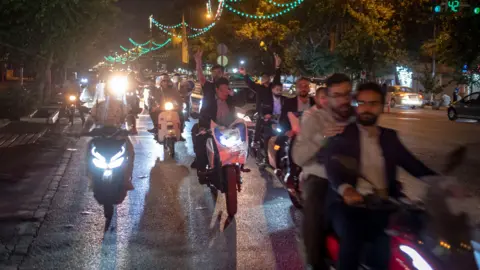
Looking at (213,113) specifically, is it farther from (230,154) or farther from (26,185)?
(26,185)

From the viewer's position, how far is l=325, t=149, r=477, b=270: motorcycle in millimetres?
3285

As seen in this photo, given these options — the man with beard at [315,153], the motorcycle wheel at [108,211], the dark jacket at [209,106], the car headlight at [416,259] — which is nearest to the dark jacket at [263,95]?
the dark jacket at [209,106]

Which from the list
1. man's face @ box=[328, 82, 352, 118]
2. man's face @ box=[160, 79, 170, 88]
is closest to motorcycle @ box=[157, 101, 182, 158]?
man's face @ box=[160, 79, 170, 88]

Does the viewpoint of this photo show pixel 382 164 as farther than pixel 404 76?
No

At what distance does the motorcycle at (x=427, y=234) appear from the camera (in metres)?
3.29

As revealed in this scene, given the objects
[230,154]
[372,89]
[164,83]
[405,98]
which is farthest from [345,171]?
[405,98]

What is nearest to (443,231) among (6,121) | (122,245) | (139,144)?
(122,245)

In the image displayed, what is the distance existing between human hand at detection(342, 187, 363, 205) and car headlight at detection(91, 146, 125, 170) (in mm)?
4502

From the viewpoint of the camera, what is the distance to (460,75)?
36.1 m

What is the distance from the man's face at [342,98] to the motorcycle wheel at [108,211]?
13.5ft

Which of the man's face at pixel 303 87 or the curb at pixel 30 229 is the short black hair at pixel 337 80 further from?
the man's face at pixel 303 87

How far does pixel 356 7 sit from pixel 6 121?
2495 cm

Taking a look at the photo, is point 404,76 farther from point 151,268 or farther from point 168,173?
point 151,268

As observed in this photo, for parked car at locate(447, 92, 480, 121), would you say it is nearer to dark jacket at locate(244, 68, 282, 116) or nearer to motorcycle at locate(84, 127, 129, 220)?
dark jacket at locate(244, 68, 282, 116)
